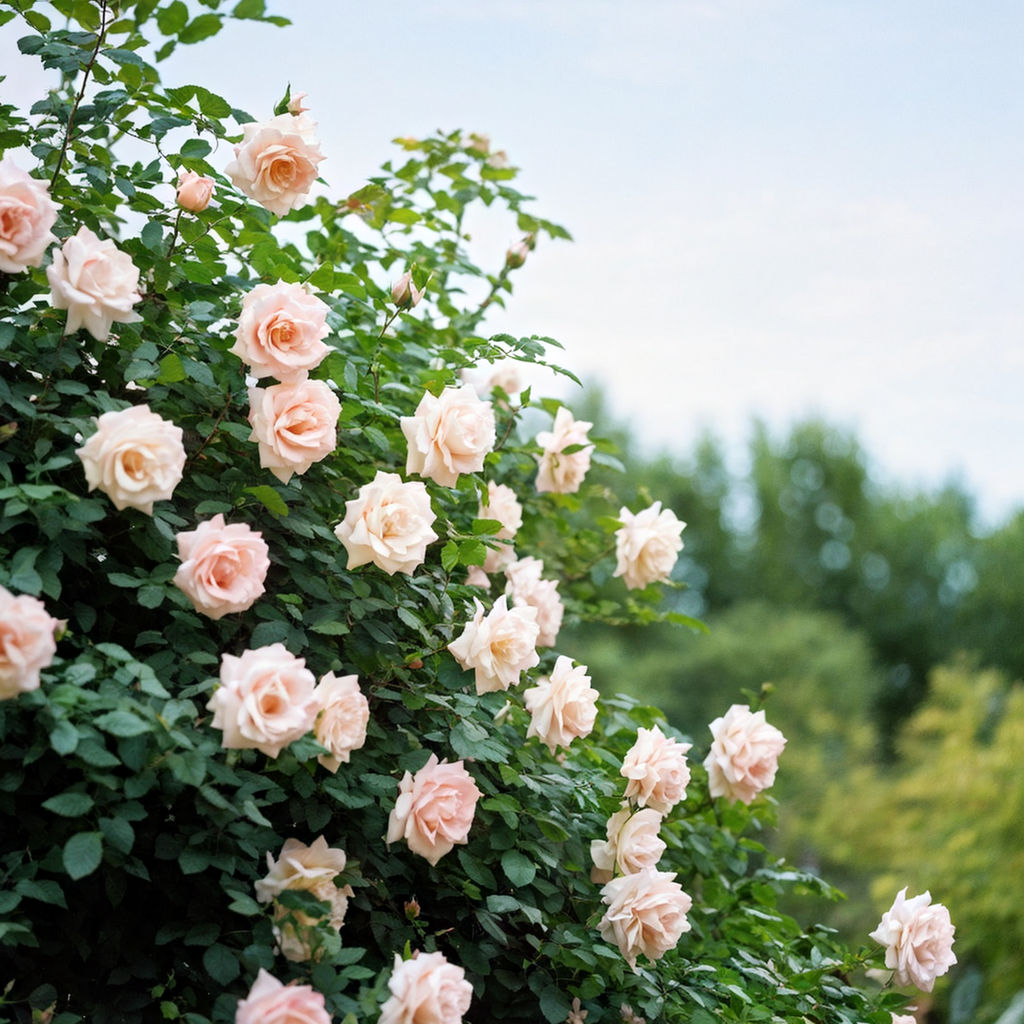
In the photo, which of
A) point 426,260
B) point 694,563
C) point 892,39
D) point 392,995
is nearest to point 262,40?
point 426,260

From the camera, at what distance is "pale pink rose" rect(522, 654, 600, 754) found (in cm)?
146

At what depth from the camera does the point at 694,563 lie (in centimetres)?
1858

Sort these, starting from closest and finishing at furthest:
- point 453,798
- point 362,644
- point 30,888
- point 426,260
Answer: point 30,888 → point 453,798 → point 362,644 → point 426,260

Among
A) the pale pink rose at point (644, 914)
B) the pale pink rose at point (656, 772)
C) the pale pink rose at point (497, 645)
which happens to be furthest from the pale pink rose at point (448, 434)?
the pale pink rose at point (644, 914)

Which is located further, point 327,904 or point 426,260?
point 426,260

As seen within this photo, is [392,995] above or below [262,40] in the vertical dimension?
below

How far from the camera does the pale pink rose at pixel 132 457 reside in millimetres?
1156

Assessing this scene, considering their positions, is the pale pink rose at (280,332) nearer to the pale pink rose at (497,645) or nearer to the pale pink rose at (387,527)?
the pale pink rose at (387,527)

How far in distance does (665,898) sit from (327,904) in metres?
0.46

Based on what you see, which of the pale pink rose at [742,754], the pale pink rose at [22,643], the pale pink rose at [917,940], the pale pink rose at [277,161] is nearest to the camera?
the pale pink rose at [22,643]

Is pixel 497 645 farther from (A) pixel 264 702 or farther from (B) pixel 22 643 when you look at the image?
(B) pixel 22 643

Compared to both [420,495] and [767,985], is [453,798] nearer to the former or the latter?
[420,495]

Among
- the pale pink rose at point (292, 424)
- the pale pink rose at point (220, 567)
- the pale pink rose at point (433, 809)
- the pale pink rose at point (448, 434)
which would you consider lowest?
the pale pink rose at point (433, 809)

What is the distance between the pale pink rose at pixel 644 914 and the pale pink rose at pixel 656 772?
0.11m
